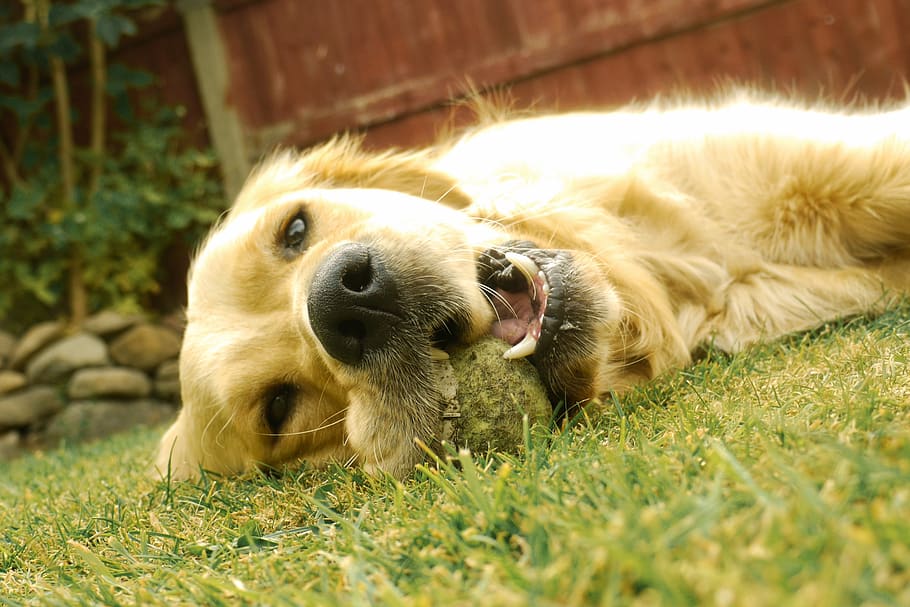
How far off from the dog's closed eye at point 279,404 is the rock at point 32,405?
4449 millimetres

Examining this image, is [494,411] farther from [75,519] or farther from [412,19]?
[412,19]

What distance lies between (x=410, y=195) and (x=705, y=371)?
101 centimetres

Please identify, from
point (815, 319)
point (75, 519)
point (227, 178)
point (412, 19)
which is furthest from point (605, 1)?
point (75, 519)

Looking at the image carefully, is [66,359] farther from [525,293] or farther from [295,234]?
[525,293]

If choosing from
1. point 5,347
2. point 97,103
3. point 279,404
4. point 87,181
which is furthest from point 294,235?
point 87,181

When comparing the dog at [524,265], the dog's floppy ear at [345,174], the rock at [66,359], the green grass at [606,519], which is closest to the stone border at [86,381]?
the rock at [66,359]

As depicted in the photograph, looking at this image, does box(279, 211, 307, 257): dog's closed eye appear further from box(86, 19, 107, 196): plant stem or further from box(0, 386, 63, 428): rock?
box(86, 19, 107, 196): plant stem

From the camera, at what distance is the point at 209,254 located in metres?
2.30

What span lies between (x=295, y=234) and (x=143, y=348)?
13.8 feet

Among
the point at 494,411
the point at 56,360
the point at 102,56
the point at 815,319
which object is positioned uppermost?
the point at 102,56

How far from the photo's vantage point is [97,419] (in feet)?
18.7

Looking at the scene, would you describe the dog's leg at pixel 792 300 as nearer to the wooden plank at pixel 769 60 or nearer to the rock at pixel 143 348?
the wooden plank at pixel 769 60

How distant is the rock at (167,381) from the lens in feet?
19.5

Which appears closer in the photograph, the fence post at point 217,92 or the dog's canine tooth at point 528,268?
the dog's canine tooth at point 528,268
